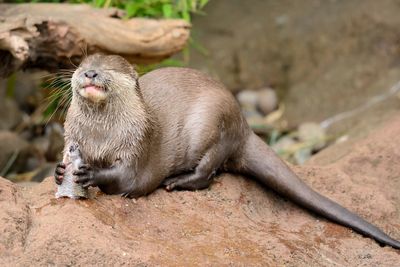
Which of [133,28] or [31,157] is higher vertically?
[133,28]

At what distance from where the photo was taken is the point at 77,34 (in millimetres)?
3787

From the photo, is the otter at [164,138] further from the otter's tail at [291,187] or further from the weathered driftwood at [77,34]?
the weathered driftwood at [77,34]

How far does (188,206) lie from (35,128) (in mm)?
2654

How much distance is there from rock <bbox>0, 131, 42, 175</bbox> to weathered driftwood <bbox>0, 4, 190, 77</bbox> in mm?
897

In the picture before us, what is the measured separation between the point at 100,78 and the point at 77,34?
3.48 ft

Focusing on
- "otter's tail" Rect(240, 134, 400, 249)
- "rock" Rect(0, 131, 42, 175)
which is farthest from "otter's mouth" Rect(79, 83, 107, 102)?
"rock" Rect(0, 131, 42, 175)

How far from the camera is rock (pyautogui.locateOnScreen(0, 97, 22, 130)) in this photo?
5457mm

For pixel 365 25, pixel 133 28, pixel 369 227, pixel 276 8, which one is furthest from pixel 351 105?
pixel 369 227

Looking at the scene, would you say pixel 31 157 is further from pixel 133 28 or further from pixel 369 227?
pixel 369 227

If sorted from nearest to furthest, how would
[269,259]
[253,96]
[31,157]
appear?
[269,259]
[31,157]
[253,96]

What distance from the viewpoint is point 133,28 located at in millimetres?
3969

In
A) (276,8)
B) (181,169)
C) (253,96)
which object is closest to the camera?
(181,169)

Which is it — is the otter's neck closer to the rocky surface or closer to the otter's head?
the otter's head

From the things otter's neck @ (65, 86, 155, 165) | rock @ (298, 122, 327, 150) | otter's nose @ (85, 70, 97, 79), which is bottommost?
rock @ (298, 122, 327, 150)
